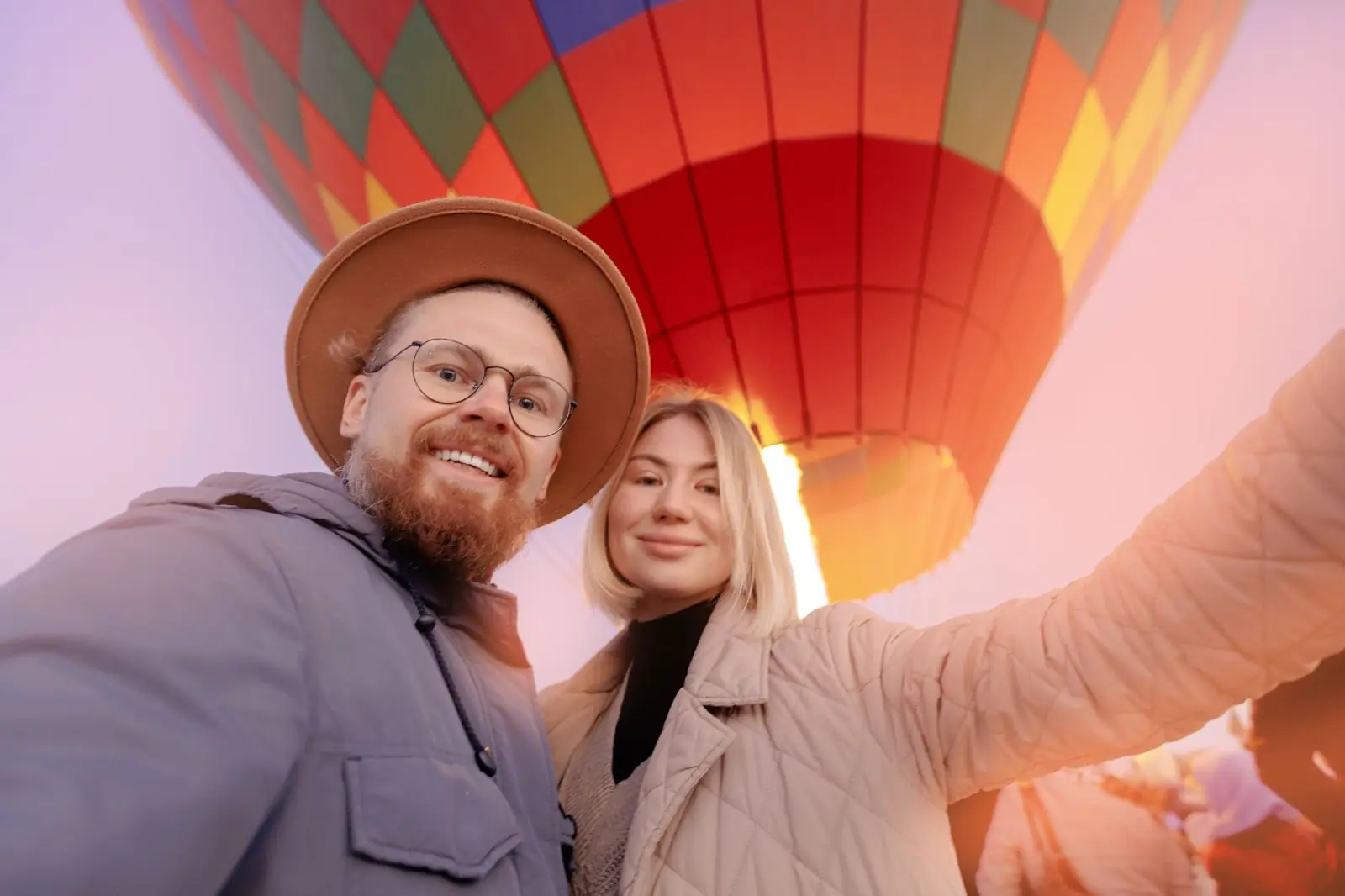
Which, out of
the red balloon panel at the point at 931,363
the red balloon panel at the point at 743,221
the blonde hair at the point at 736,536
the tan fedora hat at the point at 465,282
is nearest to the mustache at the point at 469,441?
the tan fedora hat at the point at 465,282

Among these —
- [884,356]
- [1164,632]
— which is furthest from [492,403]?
[884,356]

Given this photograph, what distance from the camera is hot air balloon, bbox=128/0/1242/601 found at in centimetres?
267

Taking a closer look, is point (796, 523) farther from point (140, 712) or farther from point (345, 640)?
point (140, 712)

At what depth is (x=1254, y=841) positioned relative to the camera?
1.75 metres

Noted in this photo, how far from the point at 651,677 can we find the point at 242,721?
95cm

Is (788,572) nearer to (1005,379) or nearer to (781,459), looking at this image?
(781,459)

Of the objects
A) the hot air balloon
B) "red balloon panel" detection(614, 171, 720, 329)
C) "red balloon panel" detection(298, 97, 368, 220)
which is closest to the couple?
"red balloon panel" detection(614, 171, 720, 329)

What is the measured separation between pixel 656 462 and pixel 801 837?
755 mm

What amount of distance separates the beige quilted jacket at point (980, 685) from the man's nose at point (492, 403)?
1.58 ft

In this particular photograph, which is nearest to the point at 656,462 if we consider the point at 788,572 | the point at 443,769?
the point at 788,572

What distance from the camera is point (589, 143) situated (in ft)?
9.21

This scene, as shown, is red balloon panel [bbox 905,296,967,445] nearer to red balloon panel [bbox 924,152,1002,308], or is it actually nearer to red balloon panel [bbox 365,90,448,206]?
red balloon panel [bbox 924,152,1002,308]

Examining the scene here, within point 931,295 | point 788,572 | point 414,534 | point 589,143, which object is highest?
point 589,143

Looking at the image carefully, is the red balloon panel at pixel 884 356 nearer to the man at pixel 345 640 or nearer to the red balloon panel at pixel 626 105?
the red balloon panel at pixel 626 105
